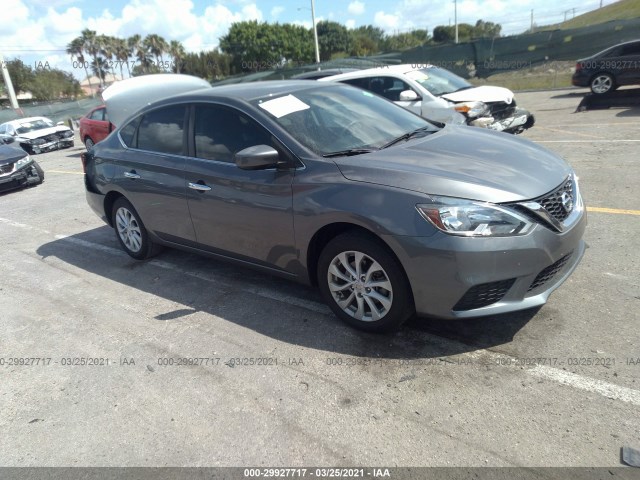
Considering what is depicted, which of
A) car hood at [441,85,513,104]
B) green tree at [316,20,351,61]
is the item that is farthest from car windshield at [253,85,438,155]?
green tree at [316,20,351,61]

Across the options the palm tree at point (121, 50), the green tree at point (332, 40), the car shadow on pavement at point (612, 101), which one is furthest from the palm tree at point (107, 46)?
the car shadow on pavement at point (612, 101)

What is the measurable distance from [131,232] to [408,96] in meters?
5.59

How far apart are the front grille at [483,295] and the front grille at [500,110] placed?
21.6ft

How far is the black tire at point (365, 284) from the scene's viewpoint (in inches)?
121

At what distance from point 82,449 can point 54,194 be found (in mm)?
8361

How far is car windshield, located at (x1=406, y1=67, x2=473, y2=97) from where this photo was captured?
30.4ft

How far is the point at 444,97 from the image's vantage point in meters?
8.93

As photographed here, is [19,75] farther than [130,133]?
Yes

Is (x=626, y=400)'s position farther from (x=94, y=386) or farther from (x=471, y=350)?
(x=94, y=386)

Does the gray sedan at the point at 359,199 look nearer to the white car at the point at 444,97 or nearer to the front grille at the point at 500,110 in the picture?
the white car at the point at 444,97

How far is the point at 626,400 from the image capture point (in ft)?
8.41

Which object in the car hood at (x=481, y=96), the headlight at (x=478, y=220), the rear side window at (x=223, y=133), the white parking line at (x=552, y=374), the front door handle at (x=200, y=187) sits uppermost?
the rear side window at (x=223, y=133)

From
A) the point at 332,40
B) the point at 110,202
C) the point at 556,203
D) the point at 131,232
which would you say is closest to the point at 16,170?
the point at 110,202

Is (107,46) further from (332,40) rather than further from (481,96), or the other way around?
(481,96)
